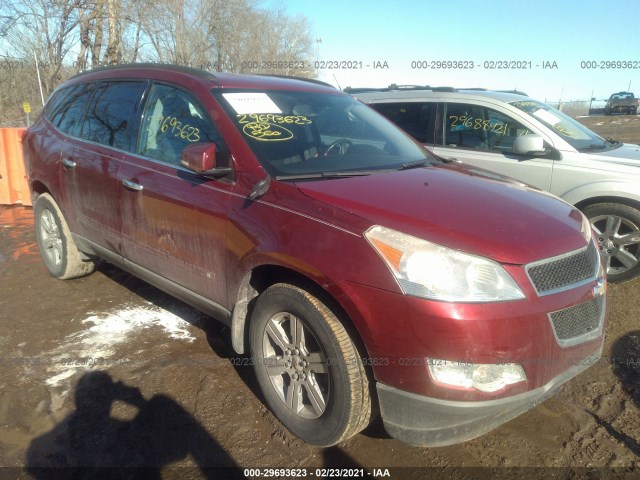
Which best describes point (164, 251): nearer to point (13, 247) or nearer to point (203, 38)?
point (13, 247)

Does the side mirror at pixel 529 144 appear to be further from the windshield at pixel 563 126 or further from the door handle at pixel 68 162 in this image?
the door handle at pixel 68 162

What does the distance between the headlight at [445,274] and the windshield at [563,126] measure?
3503 millimetres

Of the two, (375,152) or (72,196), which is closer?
(375,152)

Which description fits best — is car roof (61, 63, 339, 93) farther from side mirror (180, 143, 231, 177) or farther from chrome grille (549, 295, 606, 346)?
chrome grille (549, 295, 606, 346)

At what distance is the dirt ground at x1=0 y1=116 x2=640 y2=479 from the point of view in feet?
8.15

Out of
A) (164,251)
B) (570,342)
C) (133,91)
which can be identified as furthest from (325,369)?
(133,91)

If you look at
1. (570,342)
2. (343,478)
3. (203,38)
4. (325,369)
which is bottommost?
(343,478)

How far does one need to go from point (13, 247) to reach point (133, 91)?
11.4 feet

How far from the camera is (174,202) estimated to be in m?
3.09

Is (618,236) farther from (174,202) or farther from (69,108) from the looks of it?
(69,108)

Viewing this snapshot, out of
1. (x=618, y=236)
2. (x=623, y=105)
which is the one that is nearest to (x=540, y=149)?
(x=618, y=236)

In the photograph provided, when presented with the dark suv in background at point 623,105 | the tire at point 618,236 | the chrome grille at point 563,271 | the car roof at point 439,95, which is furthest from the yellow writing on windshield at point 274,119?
the dark suv in background at point 623,105

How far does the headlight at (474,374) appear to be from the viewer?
82.1 inches

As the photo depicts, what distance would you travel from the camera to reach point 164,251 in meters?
3.28
